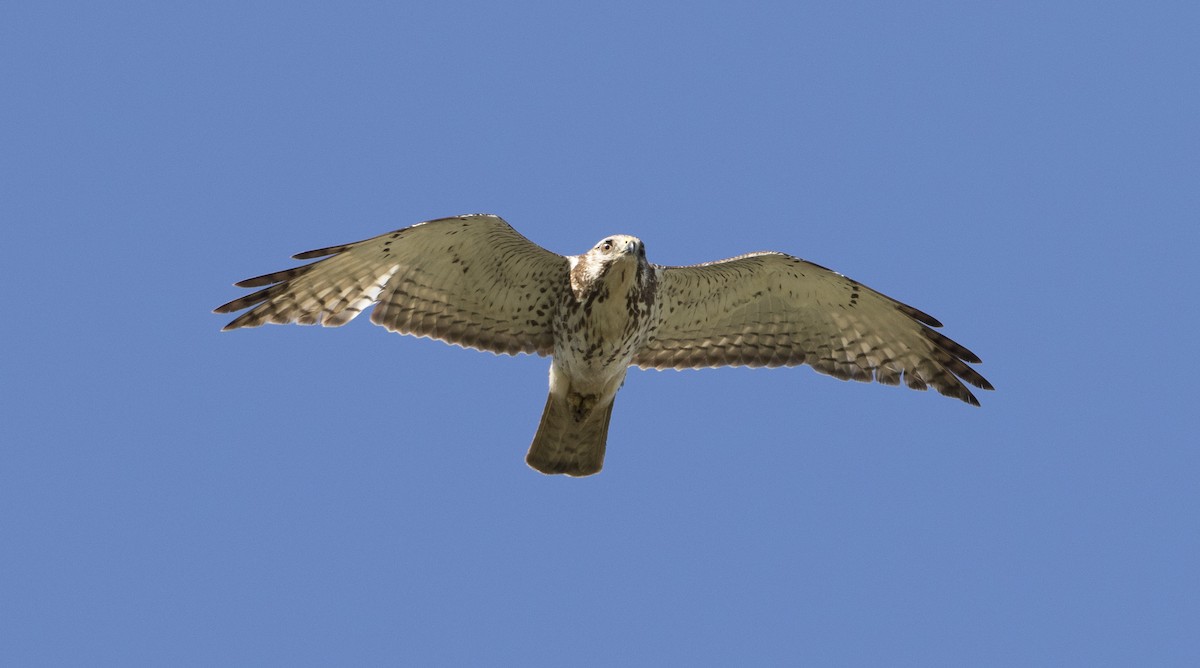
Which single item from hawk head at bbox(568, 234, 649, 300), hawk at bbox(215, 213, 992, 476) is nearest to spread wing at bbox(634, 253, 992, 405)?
hawk at bbox(215, 213, 992, 476)

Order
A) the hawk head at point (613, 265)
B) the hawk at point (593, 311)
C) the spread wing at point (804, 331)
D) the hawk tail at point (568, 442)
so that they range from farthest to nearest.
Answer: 1. the spread wing at point (804, 331)
2. the hawk tail at point (568, 442)
3. the hawk at point (593, 311)
4. the hawk head at point (613, 265)

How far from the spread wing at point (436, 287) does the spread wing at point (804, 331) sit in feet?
3.53

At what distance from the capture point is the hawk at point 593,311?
1148 centimetres

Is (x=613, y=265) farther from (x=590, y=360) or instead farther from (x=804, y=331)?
(x=804, y=331)

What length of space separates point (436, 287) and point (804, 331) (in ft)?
10.6

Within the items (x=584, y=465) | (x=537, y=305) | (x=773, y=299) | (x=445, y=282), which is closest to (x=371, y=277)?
(x=445, y=282)

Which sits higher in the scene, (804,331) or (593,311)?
(804,331)

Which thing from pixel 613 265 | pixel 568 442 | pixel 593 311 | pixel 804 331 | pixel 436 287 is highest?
pixel 804 331

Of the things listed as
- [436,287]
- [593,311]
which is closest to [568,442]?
[593,311]

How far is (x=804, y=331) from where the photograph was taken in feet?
41.7

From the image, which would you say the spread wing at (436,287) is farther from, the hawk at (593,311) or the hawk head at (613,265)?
the hawk head at (613,265)

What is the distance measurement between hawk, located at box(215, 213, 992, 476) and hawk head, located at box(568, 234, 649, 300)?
0.01m

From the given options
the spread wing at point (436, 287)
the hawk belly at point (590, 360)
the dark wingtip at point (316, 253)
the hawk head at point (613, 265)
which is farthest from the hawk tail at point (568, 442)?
the dark wingtip at point (316, 253)

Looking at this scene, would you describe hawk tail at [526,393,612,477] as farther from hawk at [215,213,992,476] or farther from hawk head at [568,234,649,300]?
hawk head at [568,234,649,300]
